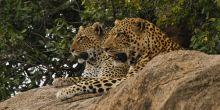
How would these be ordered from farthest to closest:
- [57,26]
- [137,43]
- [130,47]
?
[57,26]
[130,47]
[137,43]

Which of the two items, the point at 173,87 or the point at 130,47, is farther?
the point at 130,47

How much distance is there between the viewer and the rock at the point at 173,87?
22.4 feet

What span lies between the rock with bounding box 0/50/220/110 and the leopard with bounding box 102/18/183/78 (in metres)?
2.32

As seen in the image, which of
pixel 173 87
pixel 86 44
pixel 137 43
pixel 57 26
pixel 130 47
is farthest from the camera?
pixel 57 26

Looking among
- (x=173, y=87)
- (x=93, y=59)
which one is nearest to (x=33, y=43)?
(x=93, y=59)

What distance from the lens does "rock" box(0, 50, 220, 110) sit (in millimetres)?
6828

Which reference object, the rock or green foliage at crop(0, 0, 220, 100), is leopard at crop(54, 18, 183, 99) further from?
the rock

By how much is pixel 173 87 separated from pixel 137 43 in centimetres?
365

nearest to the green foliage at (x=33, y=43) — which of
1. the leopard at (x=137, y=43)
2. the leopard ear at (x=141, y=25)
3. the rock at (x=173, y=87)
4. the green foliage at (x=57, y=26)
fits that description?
the green foliage at (x=57, y=26)

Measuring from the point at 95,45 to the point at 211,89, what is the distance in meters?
6.80

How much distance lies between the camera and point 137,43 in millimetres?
10594

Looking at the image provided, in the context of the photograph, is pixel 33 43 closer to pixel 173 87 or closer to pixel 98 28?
pixel 98 28

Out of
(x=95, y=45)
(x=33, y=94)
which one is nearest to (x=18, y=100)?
(x=33, y=94)

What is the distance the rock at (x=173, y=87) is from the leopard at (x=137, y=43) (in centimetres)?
232
